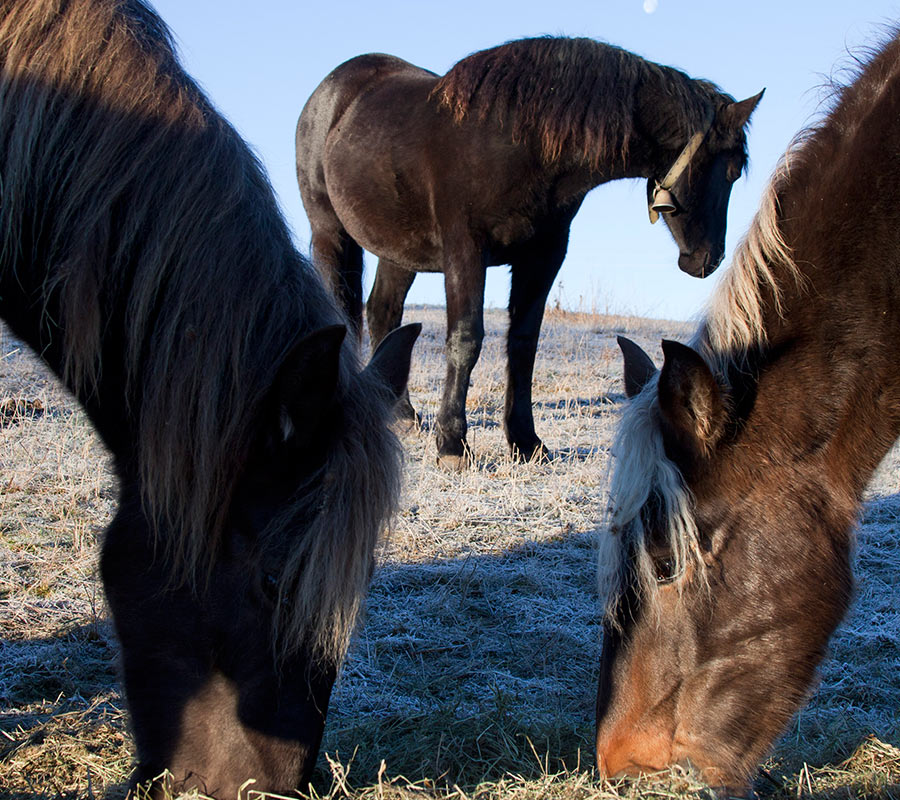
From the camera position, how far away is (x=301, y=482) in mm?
1950

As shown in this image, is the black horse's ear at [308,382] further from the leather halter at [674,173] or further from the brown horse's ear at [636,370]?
the leather halter at [674,173]

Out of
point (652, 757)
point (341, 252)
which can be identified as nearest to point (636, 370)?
point (652, 757)

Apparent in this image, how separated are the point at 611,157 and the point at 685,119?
0.56 m

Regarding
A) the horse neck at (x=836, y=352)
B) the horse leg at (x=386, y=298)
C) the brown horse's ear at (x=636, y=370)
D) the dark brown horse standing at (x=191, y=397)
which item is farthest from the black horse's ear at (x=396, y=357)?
the horse leg at (x=386, y=298)

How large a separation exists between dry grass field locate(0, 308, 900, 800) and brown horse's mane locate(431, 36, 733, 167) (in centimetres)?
211

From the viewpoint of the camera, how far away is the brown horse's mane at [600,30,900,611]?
2.31 m

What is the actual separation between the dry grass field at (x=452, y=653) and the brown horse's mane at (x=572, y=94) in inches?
83.1

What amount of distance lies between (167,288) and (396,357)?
618 mm

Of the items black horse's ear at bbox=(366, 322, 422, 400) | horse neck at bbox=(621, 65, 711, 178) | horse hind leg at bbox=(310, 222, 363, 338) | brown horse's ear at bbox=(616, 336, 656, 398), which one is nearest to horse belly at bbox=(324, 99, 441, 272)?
horse hind leg at bbox=(310, 222, 363, 338)

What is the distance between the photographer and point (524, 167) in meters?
5.65

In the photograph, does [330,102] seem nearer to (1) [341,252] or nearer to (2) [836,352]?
(1) [341,252]

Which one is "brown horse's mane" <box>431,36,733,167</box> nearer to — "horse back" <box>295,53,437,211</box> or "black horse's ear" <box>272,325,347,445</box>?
"horse back" <box>295,53,437,211</box>

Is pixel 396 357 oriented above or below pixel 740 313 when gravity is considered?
below

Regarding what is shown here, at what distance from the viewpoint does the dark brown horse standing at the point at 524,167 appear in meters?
5.63
